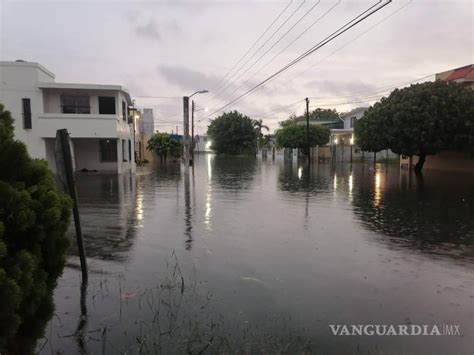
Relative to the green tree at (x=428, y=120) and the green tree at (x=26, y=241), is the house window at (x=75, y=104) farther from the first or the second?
the green tree at (x=26, y=241)

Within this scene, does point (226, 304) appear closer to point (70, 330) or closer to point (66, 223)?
point (70, 330)

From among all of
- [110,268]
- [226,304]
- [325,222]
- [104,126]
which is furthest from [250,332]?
[104,126]

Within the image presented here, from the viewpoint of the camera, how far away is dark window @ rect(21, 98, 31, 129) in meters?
23.4

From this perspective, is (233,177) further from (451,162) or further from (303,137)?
(303,137)

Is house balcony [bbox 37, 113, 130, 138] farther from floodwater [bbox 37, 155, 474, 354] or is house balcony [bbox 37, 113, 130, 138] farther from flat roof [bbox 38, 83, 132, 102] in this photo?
floodwater [bbox 37, 155, 474, 354]

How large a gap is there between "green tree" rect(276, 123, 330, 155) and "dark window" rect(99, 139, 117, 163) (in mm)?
27010

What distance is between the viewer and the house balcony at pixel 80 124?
23.8 meters

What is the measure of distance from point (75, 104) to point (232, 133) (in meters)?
45.6

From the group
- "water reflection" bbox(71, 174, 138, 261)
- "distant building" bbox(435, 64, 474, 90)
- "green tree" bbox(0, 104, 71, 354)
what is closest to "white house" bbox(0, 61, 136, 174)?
"water reflection" bbox(71, 174, 138, 261)

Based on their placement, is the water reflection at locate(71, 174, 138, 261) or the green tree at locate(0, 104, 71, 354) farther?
the water reflection at locate(71, 174, 138, 261)

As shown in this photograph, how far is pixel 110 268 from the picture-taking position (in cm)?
619

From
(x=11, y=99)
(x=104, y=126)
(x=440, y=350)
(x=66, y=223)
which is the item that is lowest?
(x=440, y=350)

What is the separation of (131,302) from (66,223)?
1.92 m

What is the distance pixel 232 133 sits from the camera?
229 feet
